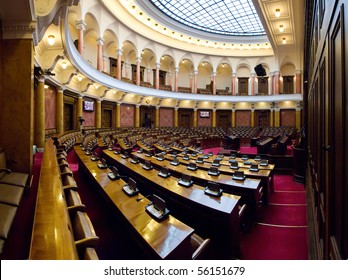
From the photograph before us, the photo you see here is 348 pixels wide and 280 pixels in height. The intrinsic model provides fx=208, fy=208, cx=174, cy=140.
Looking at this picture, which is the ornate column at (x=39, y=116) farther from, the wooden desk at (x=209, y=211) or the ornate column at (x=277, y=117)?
the ornate column at (x=277, y=117)

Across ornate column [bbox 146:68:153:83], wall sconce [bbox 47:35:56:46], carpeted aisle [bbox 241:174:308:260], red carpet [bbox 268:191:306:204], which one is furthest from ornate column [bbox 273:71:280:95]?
wall sconce [bbox 47:35:56:46]

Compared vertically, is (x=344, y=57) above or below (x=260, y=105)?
below

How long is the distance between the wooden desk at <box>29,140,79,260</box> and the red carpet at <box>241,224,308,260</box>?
2028 mm

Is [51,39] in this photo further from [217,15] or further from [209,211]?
[217,15]

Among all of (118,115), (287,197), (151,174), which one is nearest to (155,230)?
(151,174)

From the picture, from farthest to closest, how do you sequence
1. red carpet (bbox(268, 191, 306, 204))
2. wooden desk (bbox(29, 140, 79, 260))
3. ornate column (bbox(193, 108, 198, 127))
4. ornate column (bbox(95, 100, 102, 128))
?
ornate column (bbox(193, 108, 198, 127)), ornate column (bbox(95, 100, 102, 128)), red carpet (bbox(268, 191, 306, 204)), wooden desk (bbox(29, 140, 79, 260))

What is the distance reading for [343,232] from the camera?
3.71 ft

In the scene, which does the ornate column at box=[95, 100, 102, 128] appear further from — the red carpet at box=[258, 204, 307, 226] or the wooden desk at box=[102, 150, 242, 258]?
the red carpet at box=[258, 204, 307, 226]

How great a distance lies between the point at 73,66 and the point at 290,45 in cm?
1257

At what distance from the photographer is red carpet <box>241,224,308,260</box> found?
243 cm

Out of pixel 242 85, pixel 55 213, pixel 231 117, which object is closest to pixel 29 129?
pixel 55 213

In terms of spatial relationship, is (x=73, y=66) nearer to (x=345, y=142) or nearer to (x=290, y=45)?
(x=345, y=142)

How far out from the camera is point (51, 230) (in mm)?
1236

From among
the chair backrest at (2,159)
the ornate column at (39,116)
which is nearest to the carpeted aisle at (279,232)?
the chair backrest at (2,159)
